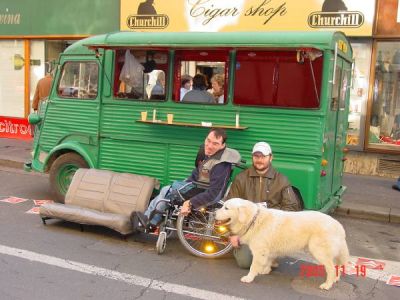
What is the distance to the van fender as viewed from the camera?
7.34 meters

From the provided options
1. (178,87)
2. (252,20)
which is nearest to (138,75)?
(178,87)

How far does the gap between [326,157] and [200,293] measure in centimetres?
265

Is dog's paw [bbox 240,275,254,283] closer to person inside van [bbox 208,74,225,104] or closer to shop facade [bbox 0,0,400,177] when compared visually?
person inside van [bbox 208,74,225,104]

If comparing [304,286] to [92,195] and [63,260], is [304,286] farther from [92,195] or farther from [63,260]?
[92,195]

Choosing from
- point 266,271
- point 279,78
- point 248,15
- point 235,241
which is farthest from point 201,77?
point 248,15

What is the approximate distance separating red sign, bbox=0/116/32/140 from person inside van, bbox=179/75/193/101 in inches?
319

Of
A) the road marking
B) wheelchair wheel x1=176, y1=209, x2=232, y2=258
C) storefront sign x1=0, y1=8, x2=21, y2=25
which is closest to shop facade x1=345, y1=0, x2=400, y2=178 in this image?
wheelchair wheel x1=176, y1=209, x2=232, y2=258

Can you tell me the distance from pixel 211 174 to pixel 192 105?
1410 mm

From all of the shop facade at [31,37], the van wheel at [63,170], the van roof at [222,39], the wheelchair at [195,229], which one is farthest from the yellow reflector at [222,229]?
the shop facade at [31,37]

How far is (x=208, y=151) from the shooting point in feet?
18.3

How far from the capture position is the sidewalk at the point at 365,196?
25.6ft

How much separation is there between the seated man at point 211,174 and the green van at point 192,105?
794mm

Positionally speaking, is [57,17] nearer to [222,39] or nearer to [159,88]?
[159,88]

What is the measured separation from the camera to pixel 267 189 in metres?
5.37
